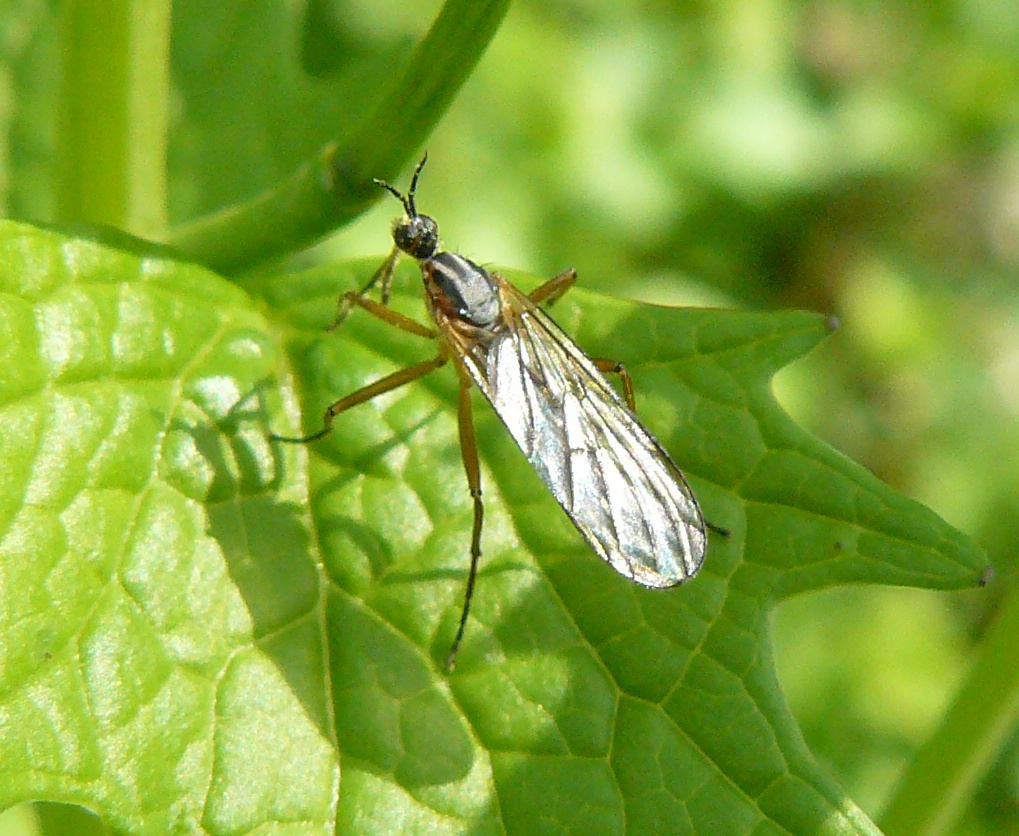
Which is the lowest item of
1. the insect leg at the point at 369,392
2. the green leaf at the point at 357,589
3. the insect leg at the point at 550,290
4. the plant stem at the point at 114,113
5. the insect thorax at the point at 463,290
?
the green leaf at the point at 357,589

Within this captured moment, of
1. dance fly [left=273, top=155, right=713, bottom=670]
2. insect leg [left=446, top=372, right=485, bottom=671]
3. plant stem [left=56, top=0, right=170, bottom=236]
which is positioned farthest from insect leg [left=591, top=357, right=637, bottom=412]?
plant stem [left=56, top=0, right=170, bottom=236]

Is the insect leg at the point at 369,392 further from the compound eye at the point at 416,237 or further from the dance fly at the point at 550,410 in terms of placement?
the compound eye at the point at 416,237

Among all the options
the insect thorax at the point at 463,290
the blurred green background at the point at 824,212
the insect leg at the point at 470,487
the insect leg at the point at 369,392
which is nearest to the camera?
the insect leg at the point at 470,487

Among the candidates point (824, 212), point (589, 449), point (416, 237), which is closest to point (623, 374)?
point (589, 449)

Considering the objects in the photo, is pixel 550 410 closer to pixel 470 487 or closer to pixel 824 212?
pixel 470 487

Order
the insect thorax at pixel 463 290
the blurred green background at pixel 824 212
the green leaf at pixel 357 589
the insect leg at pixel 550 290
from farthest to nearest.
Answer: the blurred green background at pixel 824 212 → the insect thorax at pixel 463 290 → the insect leg at pixel 550 290 → the green leaf at pixel 357 589

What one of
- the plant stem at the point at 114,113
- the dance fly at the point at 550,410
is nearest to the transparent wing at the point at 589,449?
the dance fly at the point at 550,410

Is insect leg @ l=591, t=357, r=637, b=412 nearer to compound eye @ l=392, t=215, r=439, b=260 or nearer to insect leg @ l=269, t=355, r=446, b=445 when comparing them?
insect leg @ l=269, t=355, r=446, b=445
